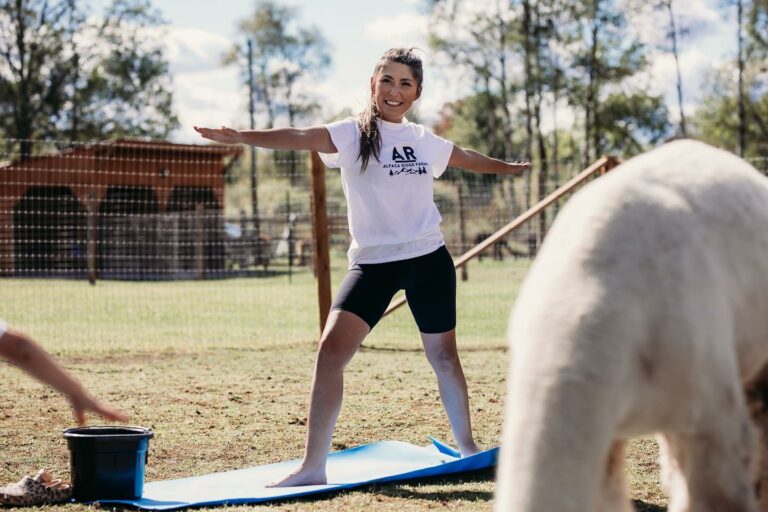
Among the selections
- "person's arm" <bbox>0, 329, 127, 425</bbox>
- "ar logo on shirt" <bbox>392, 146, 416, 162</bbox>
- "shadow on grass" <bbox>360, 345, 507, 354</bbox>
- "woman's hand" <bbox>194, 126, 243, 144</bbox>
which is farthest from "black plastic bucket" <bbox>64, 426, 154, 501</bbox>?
"shadow on grass" <bbox>360, 345, 507, 354</bbox>

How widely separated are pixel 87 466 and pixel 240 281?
2043 centimetres

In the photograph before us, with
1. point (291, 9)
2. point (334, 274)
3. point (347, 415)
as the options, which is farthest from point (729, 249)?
point (291, 9)

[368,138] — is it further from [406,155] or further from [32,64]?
[32,64]

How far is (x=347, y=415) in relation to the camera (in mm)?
7070

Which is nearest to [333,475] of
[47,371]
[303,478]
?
[303,478]

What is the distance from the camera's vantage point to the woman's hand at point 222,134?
4.48 meters

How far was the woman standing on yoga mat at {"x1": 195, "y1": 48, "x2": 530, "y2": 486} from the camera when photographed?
4.92 meters

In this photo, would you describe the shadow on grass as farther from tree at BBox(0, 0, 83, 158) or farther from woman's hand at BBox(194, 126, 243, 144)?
tree at BBox(0, 0, 83, 158)

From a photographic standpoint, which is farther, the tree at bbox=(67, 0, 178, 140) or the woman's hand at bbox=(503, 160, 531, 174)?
the tree at bbox=(67, 0, 178, 140)

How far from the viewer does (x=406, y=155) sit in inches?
201

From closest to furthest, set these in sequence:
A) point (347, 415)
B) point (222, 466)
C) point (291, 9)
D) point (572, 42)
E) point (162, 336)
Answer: point (222, 466)
point (347, 415)
point (162, 336)
point (572, 42)
point (291, 9)

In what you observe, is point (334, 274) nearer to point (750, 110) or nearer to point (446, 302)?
point (446, 302)

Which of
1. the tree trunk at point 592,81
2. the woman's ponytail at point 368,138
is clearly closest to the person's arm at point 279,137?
the woman's ponytail at point 368,138

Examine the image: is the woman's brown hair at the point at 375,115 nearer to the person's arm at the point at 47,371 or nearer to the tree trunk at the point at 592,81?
the person's arm at the point at 47,371
